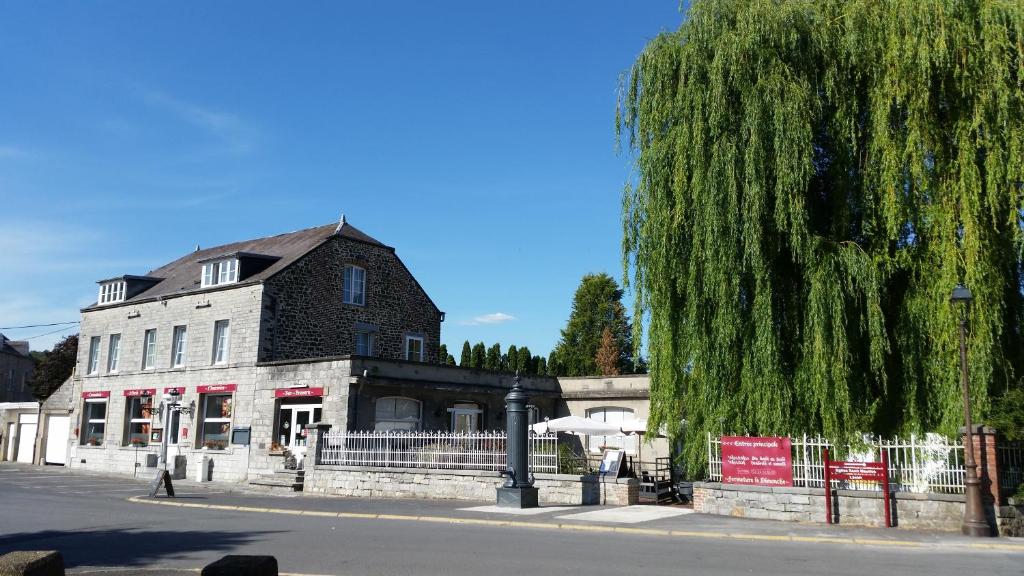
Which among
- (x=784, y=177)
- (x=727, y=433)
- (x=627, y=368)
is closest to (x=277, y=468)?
(x=727, y=433)

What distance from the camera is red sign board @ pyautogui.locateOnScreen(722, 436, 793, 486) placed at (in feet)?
46.5

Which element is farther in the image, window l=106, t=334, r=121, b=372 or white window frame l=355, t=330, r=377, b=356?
window l=106, t=334, r=121, b=372

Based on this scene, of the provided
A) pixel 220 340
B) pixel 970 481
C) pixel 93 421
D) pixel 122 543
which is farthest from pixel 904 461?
Result: pixel 93 421

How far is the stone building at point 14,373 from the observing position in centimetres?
5897

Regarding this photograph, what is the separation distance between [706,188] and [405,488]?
405 inches

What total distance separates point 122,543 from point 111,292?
2682cm

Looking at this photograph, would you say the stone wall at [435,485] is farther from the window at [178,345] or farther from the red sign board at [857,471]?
the window at [178,345]

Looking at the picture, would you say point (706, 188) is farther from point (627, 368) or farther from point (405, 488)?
point (627, 368)

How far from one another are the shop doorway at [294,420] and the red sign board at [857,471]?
1620 centimetres

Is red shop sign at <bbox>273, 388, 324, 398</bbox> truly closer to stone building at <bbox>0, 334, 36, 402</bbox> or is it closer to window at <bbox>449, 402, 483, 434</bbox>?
window at <bbox>449, 402, 483, 434</bbox>

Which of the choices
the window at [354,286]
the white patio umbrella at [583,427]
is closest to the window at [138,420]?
the window at [354,286]

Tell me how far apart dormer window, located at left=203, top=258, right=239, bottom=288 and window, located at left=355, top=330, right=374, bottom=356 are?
17.2 feet

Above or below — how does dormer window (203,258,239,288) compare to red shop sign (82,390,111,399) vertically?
above

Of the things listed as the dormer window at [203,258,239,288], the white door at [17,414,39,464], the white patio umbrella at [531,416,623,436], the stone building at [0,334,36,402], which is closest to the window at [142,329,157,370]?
the dormer window at [203,258,239,288]
